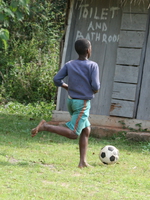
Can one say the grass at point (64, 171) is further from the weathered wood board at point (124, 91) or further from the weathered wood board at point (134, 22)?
the weathered wood board at point (134, 22)

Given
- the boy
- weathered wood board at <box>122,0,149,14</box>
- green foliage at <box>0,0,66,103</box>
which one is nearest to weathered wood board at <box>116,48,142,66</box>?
weathered wood board at <box>122,0,149,14</box>

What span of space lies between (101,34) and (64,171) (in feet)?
13.6

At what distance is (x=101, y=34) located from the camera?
8641mm

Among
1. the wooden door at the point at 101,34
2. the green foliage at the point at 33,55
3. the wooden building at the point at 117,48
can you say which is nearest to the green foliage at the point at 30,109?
the green foliage at the point at 33,55

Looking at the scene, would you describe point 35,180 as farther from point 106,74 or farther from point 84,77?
point 106,74

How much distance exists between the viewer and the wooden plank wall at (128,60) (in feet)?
27.1

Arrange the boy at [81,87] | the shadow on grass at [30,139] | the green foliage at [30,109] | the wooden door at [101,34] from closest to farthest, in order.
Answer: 1. the boy at [81,87]
2. the shadow on grass at [30,139]
3. the wooden door at [101,34]
4. the green foliage at [30,109]

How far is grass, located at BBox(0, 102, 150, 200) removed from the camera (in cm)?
421

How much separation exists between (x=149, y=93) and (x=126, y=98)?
0.47m

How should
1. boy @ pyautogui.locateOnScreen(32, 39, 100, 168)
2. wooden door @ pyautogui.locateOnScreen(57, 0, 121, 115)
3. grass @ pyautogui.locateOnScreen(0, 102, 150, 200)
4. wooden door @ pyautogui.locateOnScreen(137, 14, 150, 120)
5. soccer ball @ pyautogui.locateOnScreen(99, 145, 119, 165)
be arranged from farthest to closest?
wooden door @ pyautogui.locateOnScreen(57, 0, 121, 115) → wooden door @ pyautogui.locateOnScreen(137, 14, 150, 120) → soccer ball @ pyautogui.locateOnScreen(99, 145, 119, 165) → boy @ pyautogui.locateOnScreen(32, 39, 100, 168) → grass @ pyautogui.locateOnScreen(0, 102, 150, 200)

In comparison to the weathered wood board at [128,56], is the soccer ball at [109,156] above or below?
below

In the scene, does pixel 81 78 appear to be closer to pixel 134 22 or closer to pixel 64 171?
pixel 64 171

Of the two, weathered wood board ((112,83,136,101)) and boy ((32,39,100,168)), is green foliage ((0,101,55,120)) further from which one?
boy ((32,39,100,168))

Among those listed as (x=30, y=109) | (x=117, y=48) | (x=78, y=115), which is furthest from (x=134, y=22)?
(x=30, y=109)
